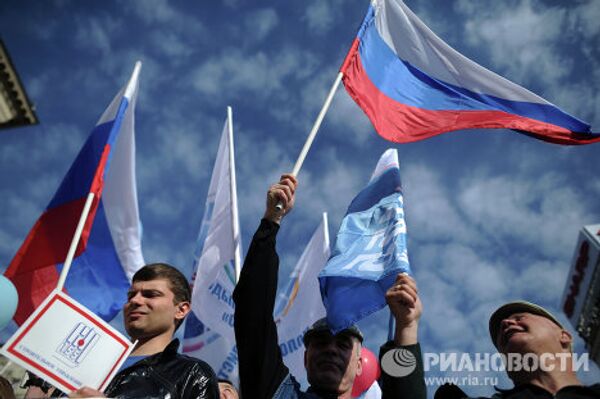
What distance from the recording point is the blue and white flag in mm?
4137

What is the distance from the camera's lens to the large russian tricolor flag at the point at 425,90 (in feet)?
17.6

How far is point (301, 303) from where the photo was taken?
7.86 metres

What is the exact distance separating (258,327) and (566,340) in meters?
1.81

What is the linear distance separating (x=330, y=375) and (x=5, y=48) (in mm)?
28139

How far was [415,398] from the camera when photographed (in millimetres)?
2404

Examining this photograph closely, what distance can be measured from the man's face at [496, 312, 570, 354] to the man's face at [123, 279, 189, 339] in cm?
197

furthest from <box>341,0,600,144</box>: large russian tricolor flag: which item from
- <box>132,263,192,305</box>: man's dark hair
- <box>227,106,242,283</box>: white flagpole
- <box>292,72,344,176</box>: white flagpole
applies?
<box>132,263,192,305</box>: man's dark hair

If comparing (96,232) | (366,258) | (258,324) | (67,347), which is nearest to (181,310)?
(258,324)

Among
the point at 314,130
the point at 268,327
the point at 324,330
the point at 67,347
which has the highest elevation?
the point at 314,130

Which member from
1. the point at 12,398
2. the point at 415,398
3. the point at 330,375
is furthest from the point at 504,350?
the point at 12,398

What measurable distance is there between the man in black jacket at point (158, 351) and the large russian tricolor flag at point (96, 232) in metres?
2.52

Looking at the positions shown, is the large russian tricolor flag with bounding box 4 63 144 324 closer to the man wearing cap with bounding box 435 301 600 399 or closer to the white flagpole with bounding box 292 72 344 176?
the white flagpole with bounding box 292 72 344 176

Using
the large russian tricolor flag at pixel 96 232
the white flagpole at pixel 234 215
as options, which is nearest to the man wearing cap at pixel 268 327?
the large russian tricolor flag at pixel 96 232

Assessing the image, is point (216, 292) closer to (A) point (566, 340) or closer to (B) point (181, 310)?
(B) point (181, 310)
